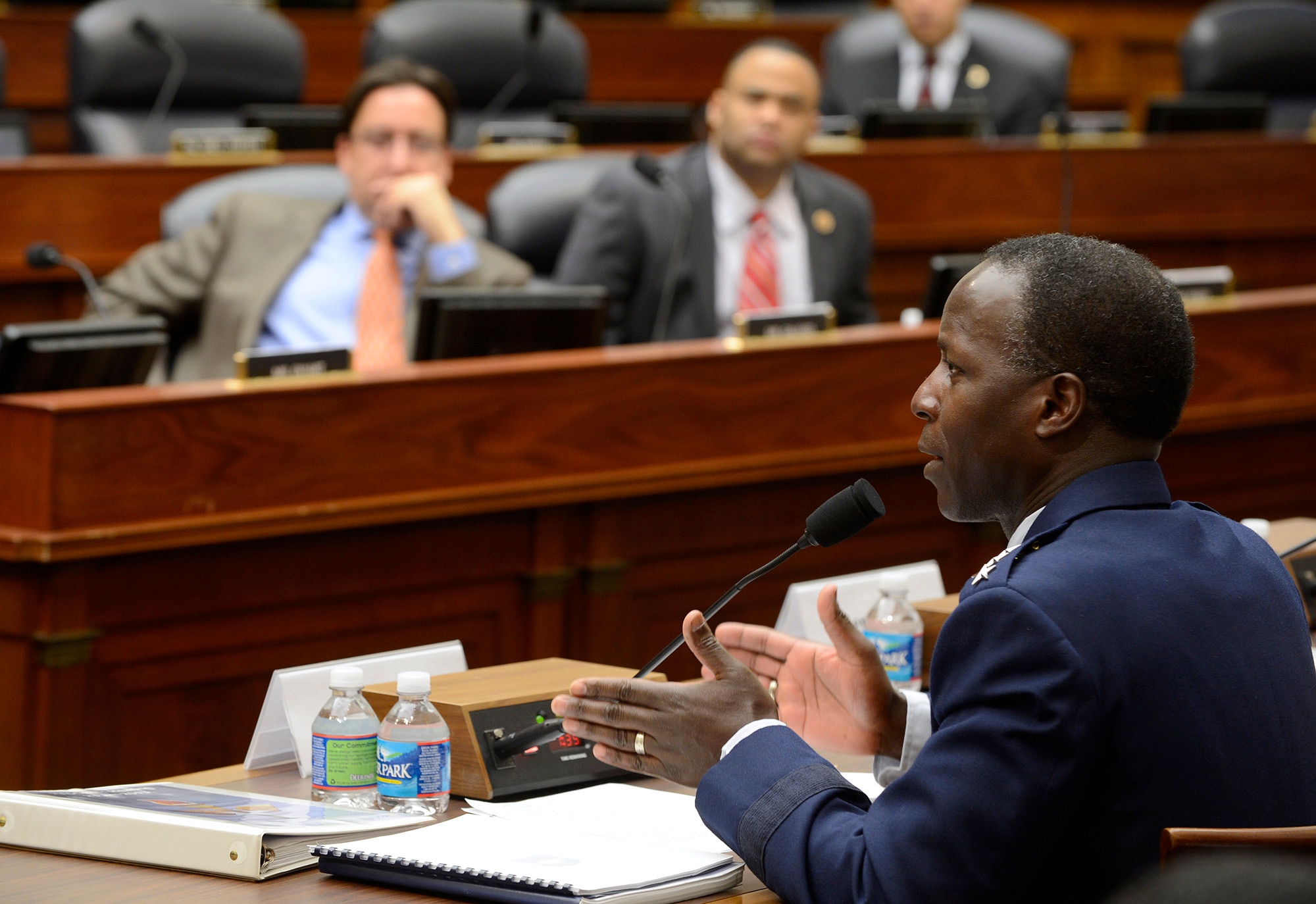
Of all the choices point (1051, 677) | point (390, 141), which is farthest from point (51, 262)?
point (1051, 677)

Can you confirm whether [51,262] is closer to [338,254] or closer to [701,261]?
[338,254]

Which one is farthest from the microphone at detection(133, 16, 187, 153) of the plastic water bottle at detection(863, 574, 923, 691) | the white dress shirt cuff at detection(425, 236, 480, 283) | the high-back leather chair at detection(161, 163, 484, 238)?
the plastic water bottle at detection(863, 574, 923, 691)

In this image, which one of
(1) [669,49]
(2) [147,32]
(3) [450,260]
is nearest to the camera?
(3) [450,260]

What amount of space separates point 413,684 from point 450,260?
200 centimetres

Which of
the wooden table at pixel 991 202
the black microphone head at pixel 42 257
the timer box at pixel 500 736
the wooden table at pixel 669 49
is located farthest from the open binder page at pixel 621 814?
the wooden table at pixel 669 49

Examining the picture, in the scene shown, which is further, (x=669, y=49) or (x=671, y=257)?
(x=669, y=49)

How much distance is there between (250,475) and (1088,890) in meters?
1.53

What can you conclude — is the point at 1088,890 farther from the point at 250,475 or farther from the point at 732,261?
the point at 732,261

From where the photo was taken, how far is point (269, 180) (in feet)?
12.0

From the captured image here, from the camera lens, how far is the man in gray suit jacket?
10.7 ft

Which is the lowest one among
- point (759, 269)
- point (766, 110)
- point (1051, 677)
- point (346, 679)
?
point (346, 679)

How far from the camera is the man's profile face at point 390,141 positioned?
3.40m

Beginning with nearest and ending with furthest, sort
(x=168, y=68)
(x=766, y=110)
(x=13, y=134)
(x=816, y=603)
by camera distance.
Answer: (x=816, y=603) < (x=766, y=110) < (x=13, y=134) < (x=168, y=68)

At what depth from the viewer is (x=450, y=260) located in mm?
3336
